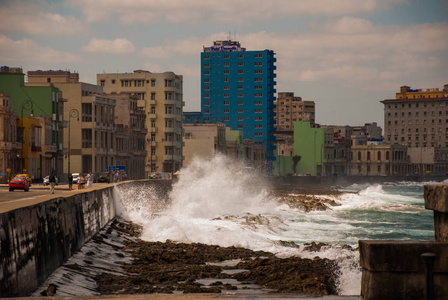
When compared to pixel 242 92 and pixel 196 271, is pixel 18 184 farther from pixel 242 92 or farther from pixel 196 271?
pixel 242 92

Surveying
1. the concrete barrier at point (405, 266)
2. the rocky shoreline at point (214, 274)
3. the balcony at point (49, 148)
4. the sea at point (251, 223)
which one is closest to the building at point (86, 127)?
the balcony at point (49, 148)

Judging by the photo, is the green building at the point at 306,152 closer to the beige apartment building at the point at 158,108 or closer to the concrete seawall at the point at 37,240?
the beige apartment building at the point at 158,108

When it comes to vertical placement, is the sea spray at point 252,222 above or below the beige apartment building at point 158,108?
below

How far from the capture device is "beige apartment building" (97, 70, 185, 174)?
112 meters

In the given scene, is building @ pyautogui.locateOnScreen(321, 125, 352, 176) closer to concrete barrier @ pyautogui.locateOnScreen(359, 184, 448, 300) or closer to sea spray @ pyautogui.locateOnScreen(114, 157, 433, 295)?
sea spray @ pyautogui.locateOnScreen(114, 157, 433, 295)

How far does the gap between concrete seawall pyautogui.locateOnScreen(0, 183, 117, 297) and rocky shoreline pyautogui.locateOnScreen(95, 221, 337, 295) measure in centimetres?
138

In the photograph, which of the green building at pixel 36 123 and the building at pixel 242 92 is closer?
the green building at pixel 36 123

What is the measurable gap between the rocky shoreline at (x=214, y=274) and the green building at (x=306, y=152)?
504ft

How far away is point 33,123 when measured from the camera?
225ft

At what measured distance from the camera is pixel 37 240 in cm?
1586

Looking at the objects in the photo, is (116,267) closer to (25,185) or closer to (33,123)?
(25,185)

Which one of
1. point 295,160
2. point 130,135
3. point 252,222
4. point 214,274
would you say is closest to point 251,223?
point 252,222

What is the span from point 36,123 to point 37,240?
55426 millimetres

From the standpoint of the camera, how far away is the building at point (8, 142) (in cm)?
6069
